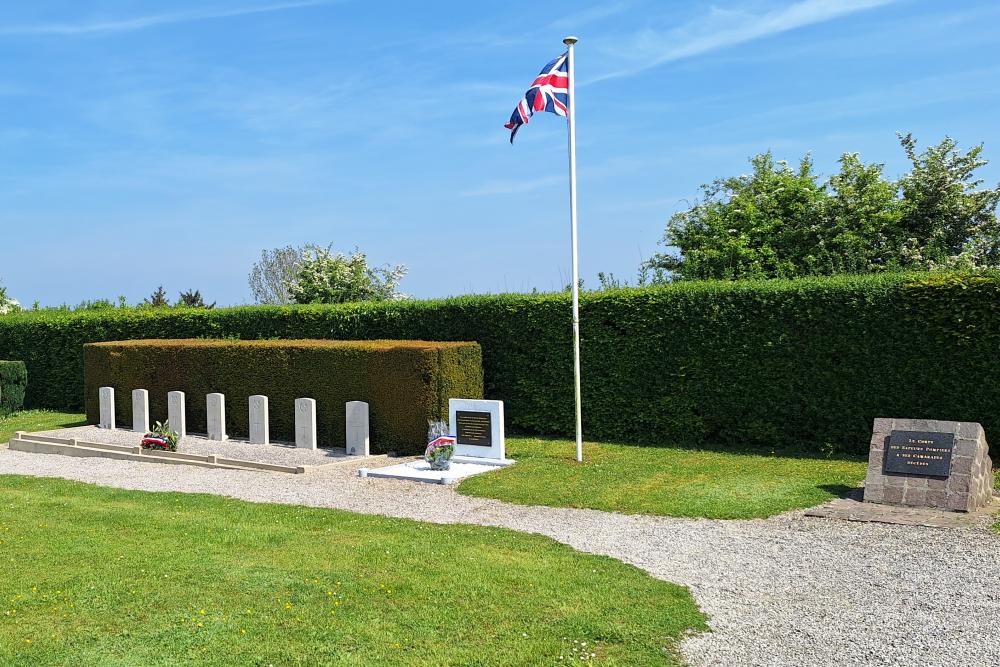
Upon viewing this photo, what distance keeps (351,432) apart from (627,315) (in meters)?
5.63

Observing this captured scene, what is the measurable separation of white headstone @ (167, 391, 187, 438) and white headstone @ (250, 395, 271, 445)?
6.80 ft

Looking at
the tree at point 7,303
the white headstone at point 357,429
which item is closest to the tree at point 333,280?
the tree at point 7,303

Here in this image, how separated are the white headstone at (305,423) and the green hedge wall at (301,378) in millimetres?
404

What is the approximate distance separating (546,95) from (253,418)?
9041mm

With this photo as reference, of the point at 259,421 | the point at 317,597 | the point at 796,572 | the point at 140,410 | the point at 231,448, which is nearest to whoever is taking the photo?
the point at 317,597

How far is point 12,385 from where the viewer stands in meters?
24.4

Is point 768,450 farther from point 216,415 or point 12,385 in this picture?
point 12,385

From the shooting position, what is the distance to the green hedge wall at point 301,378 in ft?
52.8

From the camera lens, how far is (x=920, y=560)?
27.8ft

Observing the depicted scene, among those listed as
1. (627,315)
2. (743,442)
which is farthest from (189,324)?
(743,442)

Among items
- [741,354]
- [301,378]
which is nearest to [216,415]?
[301,378]

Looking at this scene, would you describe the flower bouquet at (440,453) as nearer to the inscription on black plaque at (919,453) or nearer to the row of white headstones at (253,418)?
the row of white headstones at (253,418)

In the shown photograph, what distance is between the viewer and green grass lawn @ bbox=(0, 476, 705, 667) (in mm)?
6105

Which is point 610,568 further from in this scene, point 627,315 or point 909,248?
point 909,248
